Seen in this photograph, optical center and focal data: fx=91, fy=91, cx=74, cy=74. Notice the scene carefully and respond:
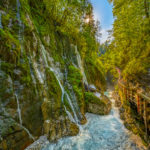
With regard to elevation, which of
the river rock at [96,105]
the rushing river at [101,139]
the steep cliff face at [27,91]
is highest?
the steep cliff face at [27,91]

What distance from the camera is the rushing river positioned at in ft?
13.0

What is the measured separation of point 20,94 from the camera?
367cm

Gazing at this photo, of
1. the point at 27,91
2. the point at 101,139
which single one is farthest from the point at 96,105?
the point at 27,91

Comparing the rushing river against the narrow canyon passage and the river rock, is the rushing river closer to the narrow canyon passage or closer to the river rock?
the narrow canyon passage

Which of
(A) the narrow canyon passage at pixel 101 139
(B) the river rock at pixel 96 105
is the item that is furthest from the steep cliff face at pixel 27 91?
(B) the river rock at pixel 96 105

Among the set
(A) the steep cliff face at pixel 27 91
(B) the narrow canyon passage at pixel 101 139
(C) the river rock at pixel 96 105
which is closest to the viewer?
(A) the steep cliff face at pixel 27 91

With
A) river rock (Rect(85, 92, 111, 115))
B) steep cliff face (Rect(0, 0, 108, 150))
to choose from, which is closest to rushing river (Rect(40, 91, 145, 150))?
steep cliff face (Rect(0, 0, 108, 150))

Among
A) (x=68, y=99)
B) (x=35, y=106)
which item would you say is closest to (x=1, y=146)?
(x=35, y=106)

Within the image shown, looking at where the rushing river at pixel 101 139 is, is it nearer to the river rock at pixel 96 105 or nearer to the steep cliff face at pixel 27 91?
the steep cliff face at pixel 27 91

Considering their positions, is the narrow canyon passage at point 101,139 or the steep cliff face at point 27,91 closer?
the steep cliff face at point 27,91

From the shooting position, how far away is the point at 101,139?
4.52 metres

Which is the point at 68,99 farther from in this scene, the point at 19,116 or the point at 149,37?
the point at 149,37

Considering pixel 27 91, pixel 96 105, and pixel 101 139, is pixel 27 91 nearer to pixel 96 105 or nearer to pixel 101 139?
pixel 101 139

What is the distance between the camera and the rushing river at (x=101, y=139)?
3.96 m
